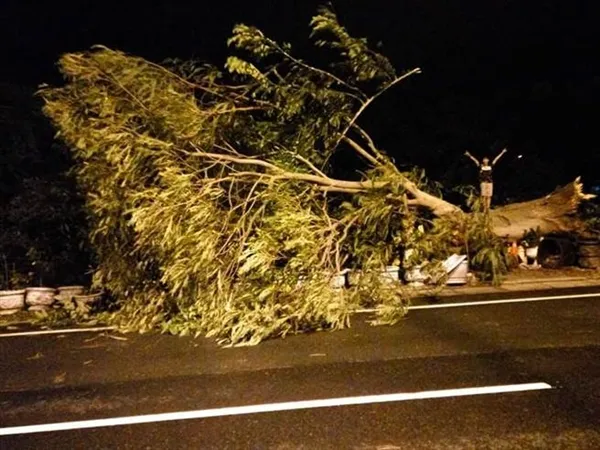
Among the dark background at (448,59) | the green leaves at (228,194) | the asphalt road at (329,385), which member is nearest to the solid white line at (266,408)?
the asphalt road at (329,385)

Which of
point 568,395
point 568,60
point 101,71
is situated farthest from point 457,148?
point 568,395

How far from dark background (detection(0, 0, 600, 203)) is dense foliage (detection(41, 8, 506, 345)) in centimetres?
677

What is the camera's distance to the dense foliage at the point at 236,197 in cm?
631

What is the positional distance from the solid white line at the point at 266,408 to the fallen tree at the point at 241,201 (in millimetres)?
1666

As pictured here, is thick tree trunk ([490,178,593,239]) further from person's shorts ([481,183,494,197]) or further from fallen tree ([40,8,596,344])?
person's shorts ([481,183,494,197])

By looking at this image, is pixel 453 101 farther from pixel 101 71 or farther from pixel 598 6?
pixel 101 71

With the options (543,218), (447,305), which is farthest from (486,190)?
(447,305)

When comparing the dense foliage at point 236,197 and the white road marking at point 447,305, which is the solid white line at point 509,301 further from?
the dense foliage at point 236,197

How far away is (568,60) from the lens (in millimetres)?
17016

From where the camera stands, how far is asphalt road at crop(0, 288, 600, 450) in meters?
3.66

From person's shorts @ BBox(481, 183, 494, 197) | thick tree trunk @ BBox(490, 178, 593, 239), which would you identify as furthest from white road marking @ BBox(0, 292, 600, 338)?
person's shorts @ BBox(481, 183, 494, 197)

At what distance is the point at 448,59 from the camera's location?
17.8 m

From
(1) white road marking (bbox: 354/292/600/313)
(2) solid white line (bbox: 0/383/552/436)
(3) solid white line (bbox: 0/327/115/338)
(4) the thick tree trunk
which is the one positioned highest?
(4) the thick tree trunk

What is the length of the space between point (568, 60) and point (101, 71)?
14231 mm
